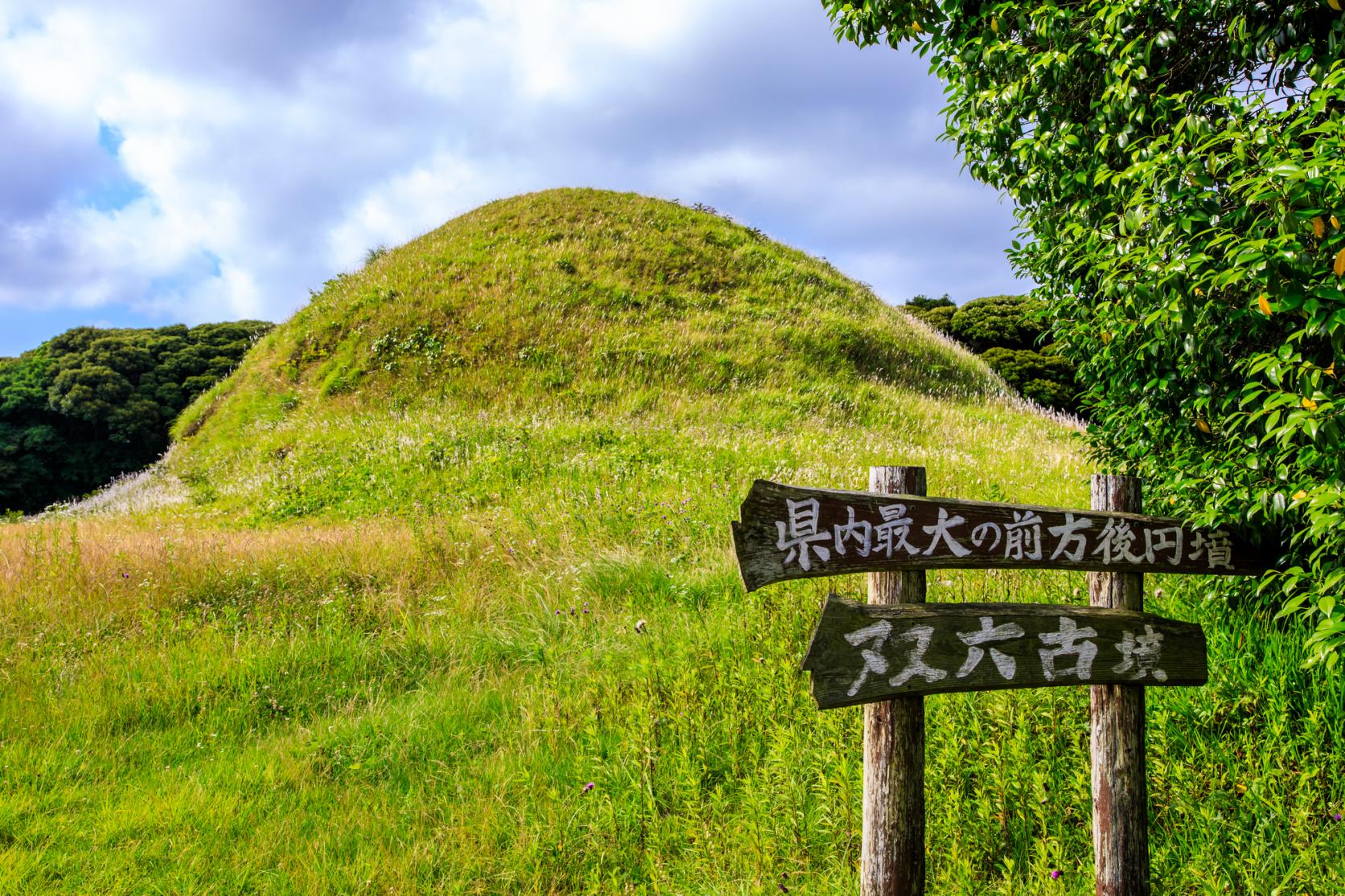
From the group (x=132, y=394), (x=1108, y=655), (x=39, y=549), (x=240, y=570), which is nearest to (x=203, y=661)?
(x=240, y=570)

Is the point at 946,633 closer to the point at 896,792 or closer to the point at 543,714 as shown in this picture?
the point at 896,792

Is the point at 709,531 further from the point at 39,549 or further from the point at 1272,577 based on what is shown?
the point at 39,549

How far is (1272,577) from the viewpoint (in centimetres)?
378

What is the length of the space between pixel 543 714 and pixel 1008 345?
37.0 meters

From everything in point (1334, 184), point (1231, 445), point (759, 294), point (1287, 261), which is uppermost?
point (759, 294)

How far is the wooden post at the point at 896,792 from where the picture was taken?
9.43 ft

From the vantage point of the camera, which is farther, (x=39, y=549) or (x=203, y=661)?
(x=39, y=549)

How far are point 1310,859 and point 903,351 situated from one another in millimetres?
19312

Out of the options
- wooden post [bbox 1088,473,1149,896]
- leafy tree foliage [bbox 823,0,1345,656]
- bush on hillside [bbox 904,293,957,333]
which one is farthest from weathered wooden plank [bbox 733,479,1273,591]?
bush on hillside [bbox 904,293,957,333]

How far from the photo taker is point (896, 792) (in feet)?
9.53

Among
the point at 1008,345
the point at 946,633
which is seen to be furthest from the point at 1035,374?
the point at 946,633

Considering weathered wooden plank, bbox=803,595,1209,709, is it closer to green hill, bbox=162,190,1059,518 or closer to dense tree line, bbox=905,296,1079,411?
green hill, bbox=162,190,1059,518

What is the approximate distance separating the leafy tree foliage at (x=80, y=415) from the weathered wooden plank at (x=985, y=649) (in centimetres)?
4548

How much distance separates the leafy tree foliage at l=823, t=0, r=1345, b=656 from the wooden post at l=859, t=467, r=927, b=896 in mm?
1793
